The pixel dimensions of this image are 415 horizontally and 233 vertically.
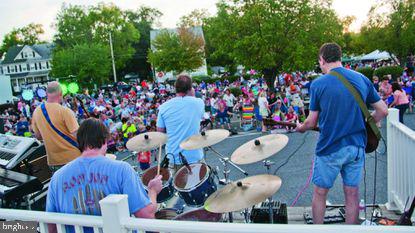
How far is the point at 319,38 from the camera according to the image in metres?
19.7

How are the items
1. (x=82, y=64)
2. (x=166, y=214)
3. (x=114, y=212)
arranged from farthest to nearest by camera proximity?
(x=82, y=64), (x=166, y=214), (x=114, y=212)

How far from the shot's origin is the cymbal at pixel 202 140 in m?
4.18

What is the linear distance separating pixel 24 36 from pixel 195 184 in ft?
320

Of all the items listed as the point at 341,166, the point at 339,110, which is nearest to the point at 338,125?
the point at 339,110

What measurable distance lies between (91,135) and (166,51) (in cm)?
3688

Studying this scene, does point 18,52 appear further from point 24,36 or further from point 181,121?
point 181,121

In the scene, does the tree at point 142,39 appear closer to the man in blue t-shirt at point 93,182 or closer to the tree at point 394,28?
the tree at point 394,28

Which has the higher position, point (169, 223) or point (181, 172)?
point (169, 223)

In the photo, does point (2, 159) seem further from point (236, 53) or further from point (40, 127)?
point (236, 53)

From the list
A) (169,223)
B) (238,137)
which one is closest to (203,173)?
(169,223)

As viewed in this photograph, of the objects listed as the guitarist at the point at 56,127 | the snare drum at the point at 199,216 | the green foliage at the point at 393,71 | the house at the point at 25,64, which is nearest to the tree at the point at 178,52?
the green foliage at the point at 393,71

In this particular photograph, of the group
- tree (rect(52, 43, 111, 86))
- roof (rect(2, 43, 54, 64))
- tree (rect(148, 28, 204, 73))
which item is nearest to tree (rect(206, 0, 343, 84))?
tree (rect(148, 28, 204, 73))

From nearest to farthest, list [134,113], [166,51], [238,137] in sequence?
[238,137] → [134,113] → [166,51]

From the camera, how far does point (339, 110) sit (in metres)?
3.20
